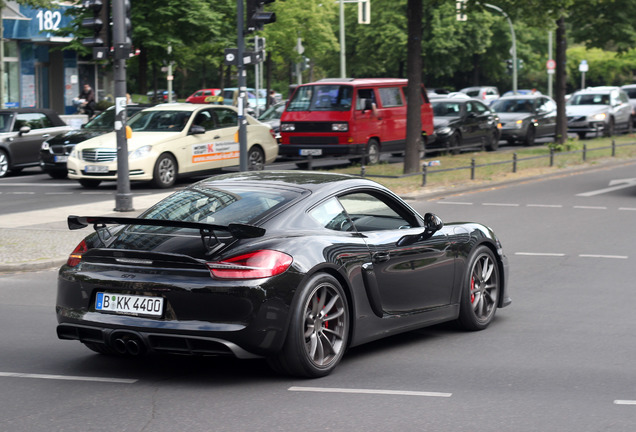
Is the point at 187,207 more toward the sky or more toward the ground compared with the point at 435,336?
more toward the sky

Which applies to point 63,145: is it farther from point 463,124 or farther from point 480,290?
point 480,290

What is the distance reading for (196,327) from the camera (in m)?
6.38

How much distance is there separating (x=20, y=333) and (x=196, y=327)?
2660mm

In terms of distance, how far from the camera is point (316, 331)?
22.2ft

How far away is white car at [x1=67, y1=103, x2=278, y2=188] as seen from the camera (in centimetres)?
2147

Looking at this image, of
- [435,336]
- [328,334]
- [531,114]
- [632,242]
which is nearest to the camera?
[328,334]

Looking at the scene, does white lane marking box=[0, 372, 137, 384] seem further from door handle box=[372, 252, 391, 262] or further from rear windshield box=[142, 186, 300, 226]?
door handle box=[372, 252, 391, 262]

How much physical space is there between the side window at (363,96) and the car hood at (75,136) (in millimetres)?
6227

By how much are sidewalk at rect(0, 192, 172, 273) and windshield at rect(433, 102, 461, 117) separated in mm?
14285

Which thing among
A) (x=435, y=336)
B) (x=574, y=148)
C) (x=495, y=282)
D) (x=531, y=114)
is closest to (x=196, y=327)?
(x=435, y=336)

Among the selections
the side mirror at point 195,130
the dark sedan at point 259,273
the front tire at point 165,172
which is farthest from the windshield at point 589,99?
the dark sedan at point 259,273

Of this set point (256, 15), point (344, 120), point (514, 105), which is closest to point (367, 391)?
point (256, 15)

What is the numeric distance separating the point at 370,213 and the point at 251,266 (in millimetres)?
1690

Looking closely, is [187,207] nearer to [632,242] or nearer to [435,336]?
[435,336]
